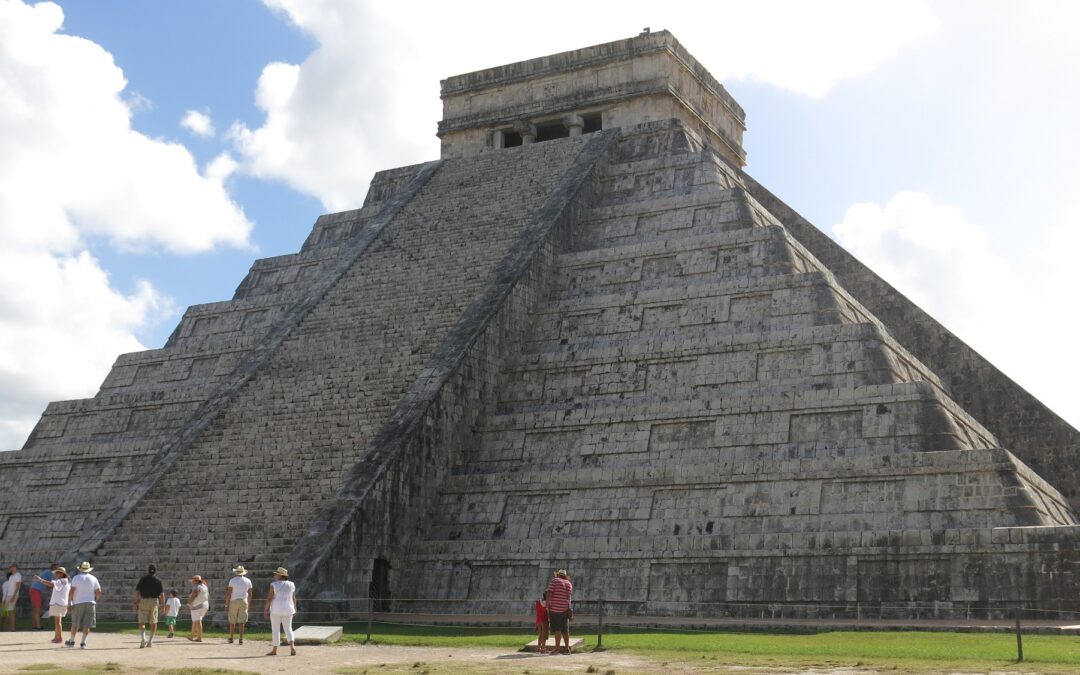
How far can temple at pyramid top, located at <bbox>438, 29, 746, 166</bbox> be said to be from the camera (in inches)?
1063

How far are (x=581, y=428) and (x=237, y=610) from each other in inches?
244

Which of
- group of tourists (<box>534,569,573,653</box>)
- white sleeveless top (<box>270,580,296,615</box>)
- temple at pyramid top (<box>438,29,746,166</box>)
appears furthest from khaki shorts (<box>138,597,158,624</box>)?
temple at pyramid top (<box>438,29,746,166</box>)

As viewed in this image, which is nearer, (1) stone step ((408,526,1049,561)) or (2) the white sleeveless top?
(2) the white sleeveless top

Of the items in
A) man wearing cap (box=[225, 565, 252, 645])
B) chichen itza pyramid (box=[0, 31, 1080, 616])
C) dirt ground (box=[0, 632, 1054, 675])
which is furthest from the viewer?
chichen itza pyramid (box=[0, 31, 1080, 616])

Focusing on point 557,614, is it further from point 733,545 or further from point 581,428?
point 581,428

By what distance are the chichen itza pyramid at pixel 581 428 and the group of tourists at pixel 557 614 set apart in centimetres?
334

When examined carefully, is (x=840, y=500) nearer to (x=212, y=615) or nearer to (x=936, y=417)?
(x=936, y=417)

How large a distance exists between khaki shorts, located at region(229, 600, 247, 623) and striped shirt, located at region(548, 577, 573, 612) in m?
3.54

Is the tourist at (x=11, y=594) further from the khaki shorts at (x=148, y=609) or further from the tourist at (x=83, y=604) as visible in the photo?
the khaki shorts at (x=148, y=609)

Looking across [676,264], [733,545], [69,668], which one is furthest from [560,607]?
[676,264]

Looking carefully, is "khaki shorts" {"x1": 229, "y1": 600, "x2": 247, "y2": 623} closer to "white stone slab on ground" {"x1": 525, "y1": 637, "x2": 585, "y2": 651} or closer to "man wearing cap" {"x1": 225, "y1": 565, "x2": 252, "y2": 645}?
"man wearing cap" {"x1": 225, "y1": 565, "x2": 252, "y2": 645}

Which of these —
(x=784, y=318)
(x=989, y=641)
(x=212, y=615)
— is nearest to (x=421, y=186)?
(x=784, y=318)

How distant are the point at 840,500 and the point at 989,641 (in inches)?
142

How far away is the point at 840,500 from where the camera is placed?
15.8 metres
